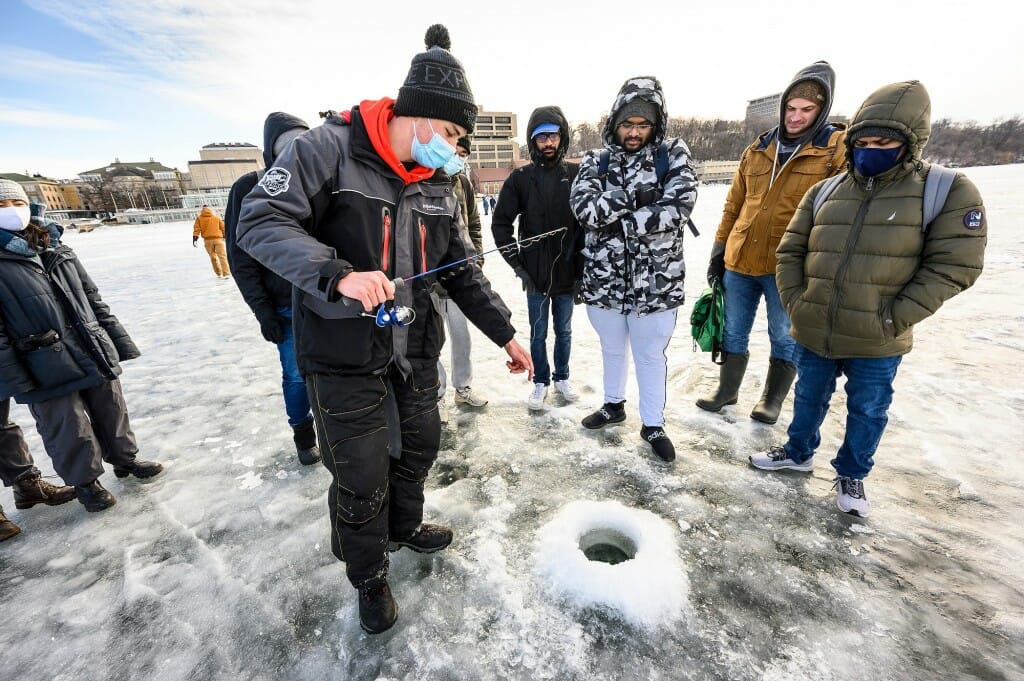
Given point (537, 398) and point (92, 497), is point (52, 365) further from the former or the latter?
point (537, 398)

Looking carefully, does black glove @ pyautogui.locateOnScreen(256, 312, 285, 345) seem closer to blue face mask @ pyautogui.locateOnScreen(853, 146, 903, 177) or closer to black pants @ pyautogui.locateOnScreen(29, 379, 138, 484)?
black pants @ pyautogui.locateOnScreen(29, 379, 138, 484)

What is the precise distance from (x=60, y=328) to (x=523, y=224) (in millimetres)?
3361

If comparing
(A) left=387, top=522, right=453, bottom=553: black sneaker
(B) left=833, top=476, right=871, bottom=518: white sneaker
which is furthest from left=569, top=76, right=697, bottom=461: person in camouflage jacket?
(A) left=387, top=522, right=453, bottom=553: black sneaker

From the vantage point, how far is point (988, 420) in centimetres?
327

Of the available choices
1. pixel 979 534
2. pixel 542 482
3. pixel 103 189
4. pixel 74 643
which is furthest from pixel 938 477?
pixel 103 189

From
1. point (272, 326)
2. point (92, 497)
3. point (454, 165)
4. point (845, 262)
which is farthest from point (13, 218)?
point (845, 262)

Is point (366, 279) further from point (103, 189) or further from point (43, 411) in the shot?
point (103, 189)

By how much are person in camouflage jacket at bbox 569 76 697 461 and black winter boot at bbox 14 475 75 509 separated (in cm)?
399

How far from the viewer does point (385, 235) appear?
71.0 inches

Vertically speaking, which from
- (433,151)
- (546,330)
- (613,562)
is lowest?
(613,562)

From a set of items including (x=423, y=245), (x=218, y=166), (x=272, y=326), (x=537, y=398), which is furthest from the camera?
(x=218, y=166)

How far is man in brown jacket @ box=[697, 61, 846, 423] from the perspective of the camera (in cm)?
301

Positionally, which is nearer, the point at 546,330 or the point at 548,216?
the point at 548,216

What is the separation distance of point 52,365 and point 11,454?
78 cm
